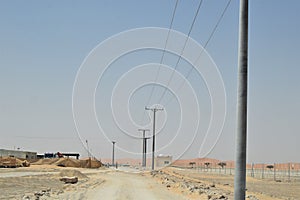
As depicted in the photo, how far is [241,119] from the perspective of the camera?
10.7 m

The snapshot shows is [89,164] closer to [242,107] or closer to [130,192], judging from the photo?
[130,192]

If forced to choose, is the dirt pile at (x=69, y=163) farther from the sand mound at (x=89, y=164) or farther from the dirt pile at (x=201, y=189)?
the dirt pile at (x=201, y=189)

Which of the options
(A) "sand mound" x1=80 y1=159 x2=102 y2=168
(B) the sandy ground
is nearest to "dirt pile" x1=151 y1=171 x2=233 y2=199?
(B) the sandy ground

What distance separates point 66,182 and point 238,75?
35817 mm

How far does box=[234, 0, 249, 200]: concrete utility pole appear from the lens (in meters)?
10.6

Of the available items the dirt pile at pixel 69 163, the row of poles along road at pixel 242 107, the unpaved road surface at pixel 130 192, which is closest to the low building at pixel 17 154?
the dirt pile at pixel 69 163

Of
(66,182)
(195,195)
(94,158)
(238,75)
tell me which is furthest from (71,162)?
(238,75)

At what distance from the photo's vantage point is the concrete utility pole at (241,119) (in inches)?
416

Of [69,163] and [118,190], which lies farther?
[69,163]

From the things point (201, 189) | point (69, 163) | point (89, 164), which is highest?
point (201, 189)

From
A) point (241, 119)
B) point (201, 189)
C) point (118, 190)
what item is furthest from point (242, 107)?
point (201, 189)

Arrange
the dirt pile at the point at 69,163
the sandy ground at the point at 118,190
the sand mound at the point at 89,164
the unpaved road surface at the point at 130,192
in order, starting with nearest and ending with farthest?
the unpaved road surface at the point at 130,192
the sandy ground at the point at 118,190
the dirt pile at the point at 69,163
the sand mound at the point at 89,164

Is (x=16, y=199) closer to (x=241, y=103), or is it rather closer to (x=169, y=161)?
(x=241, y=103)

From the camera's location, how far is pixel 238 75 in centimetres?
1099
